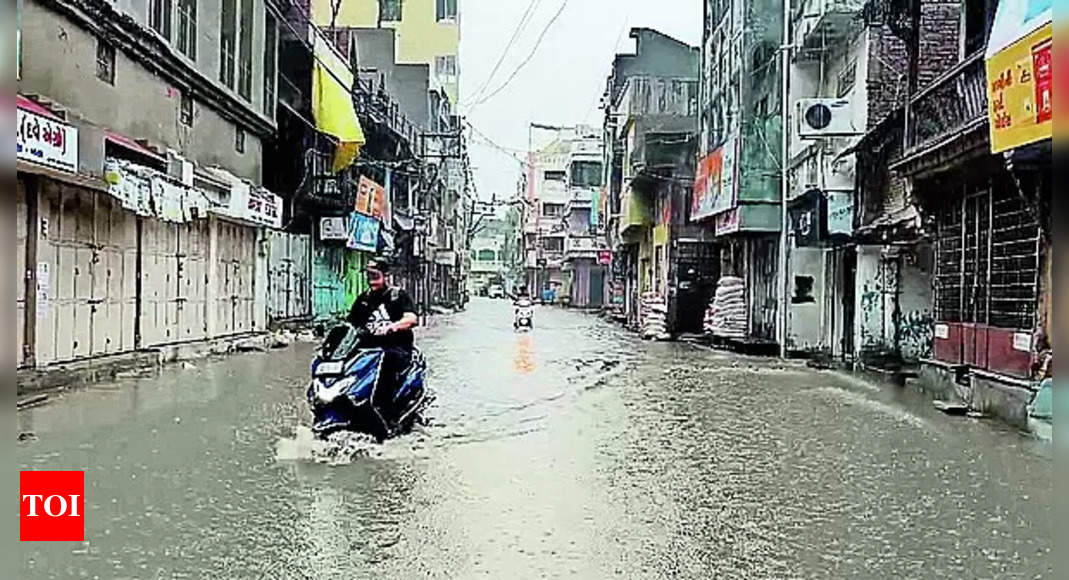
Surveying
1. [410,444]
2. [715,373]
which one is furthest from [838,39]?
[410,444]

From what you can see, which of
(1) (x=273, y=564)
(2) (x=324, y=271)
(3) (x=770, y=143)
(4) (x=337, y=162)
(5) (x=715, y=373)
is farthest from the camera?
(2) (x=324, y=271)

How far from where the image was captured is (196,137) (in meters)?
25.1

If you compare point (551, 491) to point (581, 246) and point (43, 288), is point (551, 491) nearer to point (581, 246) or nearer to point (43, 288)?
point (43, 288)

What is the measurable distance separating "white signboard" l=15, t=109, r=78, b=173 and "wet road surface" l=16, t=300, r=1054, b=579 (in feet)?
8.76

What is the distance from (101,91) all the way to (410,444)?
955 cm

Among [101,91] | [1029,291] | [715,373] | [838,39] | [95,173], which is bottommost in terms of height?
[715,373]

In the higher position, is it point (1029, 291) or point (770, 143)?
point (770, 143)

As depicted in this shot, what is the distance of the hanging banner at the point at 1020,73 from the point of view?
38.8 feet

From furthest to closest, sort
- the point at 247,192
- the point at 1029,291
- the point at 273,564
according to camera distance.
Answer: the point at 247,192, the point at 1029,291, the point at 273,564

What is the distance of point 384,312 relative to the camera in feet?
40.1

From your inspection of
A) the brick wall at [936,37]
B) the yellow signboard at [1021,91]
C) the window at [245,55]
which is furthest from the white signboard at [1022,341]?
the window at [245,55]

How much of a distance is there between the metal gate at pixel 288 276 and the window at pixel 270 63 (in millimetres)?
3237

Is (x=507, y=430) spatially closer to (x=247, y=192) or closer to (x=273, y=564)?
(x=273, y=564)

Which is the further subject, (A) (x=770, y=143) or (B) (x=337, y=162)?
(B) (x=337, y=162)
